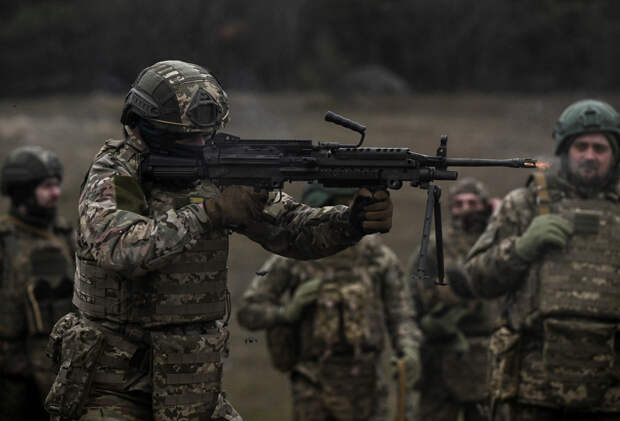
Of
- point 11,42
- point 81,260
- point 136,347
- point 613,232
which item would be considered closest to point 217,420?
point 136,347

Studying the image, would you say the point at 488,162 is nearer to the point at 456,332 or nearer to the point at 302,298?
the point at 302,298

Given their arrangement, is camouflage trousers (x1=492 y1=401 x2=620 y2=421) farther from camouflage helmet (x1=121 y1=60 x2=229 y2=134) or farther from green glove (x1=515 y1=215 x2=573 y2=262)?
camouflage helmet (x1=121 y1=60 x2=229 y2=134)

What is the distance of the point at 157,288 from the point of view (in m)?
4.65

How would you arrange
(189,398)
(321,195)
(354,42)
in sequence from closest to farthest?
(189,398) < (321,195) < (354,42)

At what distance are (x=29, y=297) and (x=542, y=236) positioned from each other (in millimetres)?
3876

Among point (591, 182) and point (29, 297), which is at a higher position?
point (591, 182)

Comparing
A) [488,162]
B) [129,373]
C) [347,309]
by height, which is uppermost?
[488,162]

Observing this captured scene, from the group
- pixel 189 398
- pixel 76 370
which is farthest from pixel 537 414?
pixel 76 370

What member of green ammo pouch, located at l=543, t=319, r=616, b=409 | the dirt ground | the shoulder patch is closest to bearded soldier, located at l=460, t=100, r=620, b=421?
green ammo pouch, located at l=543, t=319, r=616, b=409

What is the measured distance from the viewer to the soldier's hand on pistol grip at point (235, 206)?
4.42 meters

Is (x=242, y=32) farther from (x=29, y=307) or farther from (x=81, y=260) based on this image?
(x=81, y=260)

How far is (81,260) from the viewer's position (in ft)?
15.5

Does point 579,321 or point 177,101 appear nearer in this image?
point 177,101

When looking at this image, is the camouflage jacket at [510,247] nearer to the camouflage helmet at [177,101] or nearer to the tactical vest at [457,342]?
the tactical vest at [457,342]
